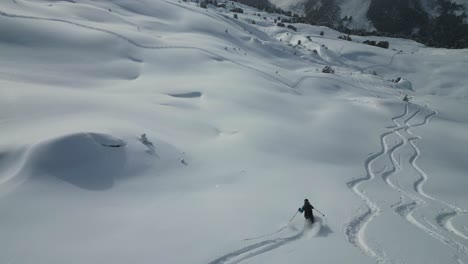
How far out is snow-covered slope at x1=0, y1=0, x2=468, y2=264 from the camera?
35.4ft

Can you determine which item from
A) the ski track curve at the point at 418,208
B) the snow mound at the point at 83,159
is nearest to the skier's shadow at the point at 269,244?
the ski track curve at the point at 418,208

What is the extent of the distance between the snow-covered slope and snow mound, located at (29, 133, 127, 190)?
5cm

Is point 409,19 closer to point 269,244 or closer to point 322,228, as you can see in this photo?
point 322,228

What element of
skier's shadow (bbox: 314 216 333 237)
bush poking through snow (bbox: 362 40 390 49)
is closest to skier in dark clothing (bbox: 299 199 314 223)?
skier's shadow (bbox: 314 216 333 237)

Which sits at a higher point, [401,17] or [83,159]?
[401,17]

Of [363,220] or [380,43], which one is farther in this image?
[380,43]

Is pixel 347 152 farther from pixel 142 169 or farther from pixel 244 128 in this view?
pixel 142 169

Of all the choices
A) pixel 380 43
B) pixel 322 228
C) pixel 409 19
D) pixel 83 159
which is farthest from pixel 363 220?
pixel 409 19

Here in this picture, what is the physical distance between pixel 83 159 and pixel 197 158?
196 inches

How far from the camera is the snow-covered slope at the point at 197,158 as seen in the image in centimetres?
1079

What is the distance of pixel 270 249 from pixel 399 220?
556cm

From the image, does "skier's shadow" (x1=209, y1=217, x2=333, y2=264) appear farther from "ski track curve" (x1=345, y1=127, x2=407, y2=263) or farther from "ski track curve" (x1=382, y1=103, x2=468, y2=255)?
"ski track curve" (x1=382, y1=103, x2=468, y2=255)

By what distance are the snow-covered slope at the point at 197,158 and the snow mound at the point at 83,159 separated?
5 cm

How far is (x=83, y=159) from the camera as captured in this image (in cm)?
1372
